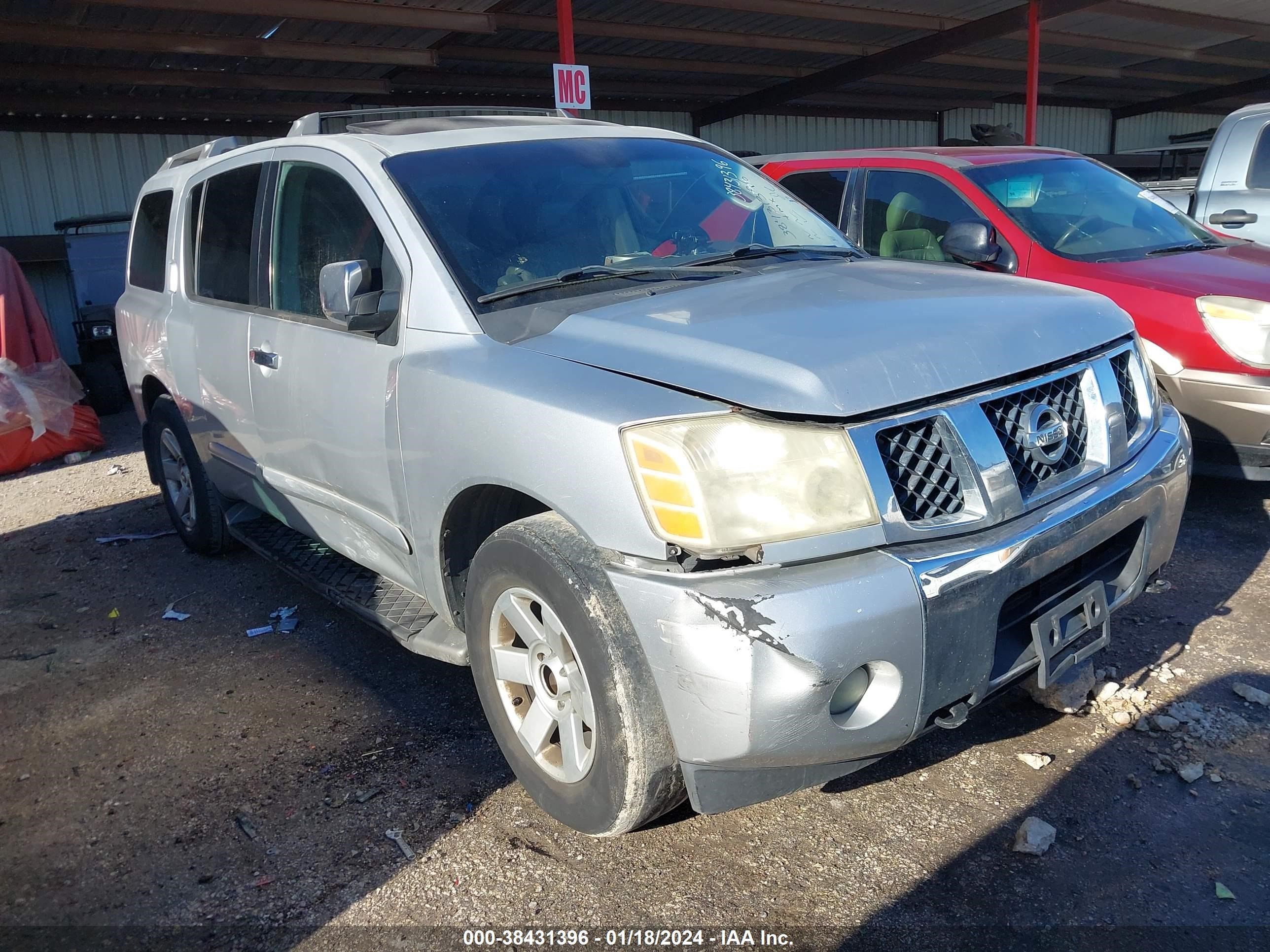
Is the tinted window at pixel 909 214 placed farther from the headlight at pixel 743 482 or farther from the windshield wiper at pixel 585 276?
the headlight at pixel 743 482

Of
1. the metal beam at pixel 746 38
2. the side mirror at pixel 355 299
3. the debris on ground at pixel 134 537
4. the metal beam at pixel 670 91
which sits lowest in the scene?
the debris on ground at pixel 134 537

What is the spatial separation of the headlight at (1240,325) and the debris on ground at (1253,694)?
1.82 metres

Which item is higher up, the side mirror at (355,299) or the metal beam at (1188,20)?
the metal beam at (1188,20)

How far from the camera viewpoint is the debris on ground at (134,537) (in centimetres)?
579

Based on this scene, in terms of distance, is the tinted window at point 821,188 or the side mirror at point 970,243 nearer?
the side mirror at point 970,243

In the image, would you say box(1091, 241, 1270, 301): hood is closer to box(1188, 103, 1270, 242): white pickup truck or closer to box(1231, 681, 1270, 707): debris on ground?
box(1188, 103, 1270, 242): white pickup truck

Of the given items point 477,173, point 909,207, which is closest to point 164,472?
point 477,173

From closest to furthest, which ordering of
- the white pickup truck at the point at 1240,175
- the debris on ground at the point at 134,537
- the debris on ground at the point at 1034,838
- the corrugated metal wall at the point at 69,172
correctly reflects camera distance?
the debris on ground at the point at 1034,838 < the debris on ground at the point at 134,537 < the white pickup truck at the point at 1240,175 < the corrugated metal wall at the point at 69,172

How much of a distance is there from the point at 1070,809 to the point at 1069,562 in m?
0.68

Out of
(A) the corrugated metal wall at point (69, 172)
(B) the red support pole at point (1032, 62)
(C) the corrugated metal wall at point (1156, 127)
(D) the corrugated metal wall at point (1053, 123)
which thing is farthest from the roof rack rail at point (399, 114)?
(C) the corrugated metal wall at point (1156, 127)

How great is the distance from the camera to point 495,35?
1312 cm

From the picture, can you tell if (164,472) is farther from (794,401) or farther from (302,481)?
(794,401)

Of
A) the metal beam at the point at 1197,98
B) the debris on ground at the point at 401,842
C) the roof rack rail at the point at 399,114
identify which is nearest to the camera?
the debris on ground at the point at 401,842

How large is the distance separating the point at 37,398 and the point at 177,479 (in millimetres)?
3494
